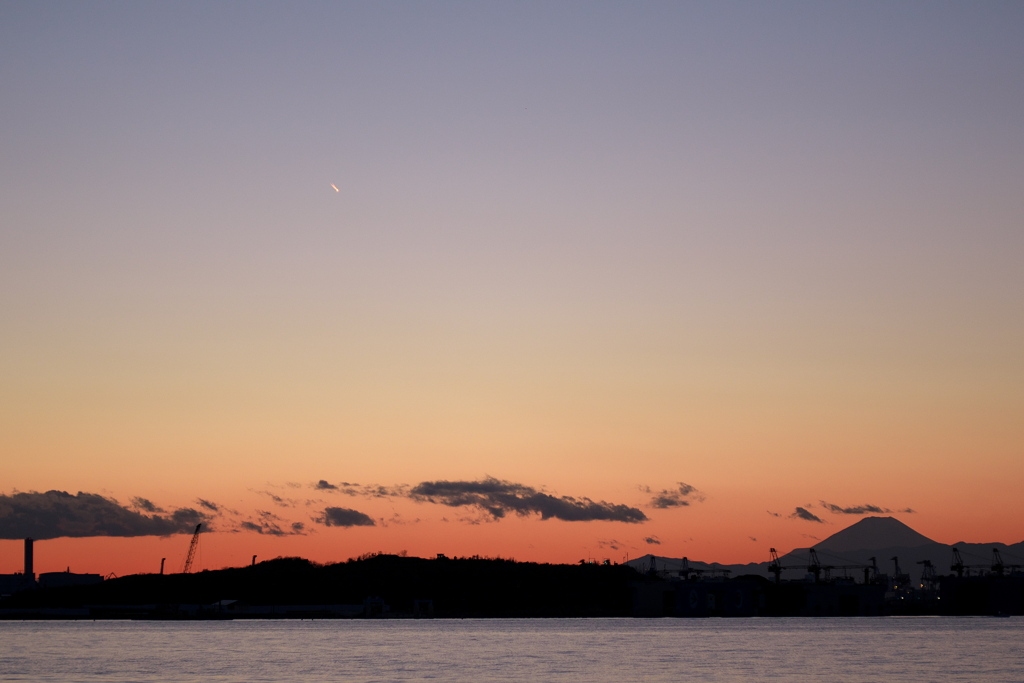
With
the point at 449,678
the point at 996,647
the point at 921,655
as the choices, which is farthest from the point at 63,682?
the point at 996,647

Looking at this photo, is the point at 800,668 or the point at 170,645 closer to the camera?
the point at 800,668

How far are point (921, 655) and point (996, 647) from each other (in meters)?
→ 18.9

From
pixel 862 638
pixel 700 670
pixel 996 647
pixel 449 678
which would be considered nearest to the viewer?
pixel 449 678

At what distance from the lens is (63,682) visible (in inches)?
3147

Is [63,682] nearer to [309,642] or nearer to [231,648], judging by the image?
[231,648]

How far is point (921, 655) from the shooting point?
371 feet

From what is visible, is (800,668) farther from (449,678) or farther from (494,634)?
(494,634)

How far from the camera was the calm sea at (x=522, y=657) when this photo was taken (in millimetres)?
87750

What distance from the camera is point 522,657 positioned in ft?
373

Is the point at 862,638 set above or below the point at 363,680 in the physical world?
above

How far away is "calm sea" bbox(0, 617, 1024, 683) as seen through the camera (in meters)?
87.8

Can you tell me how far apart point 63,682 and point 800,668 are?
183ft

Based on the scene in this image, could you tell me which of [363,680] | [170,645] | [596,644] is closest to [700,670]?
[363,680]

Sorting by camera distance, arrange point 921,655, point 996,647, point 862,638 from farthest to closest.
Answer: point 862,638 → point 996,647 → point 921,655
